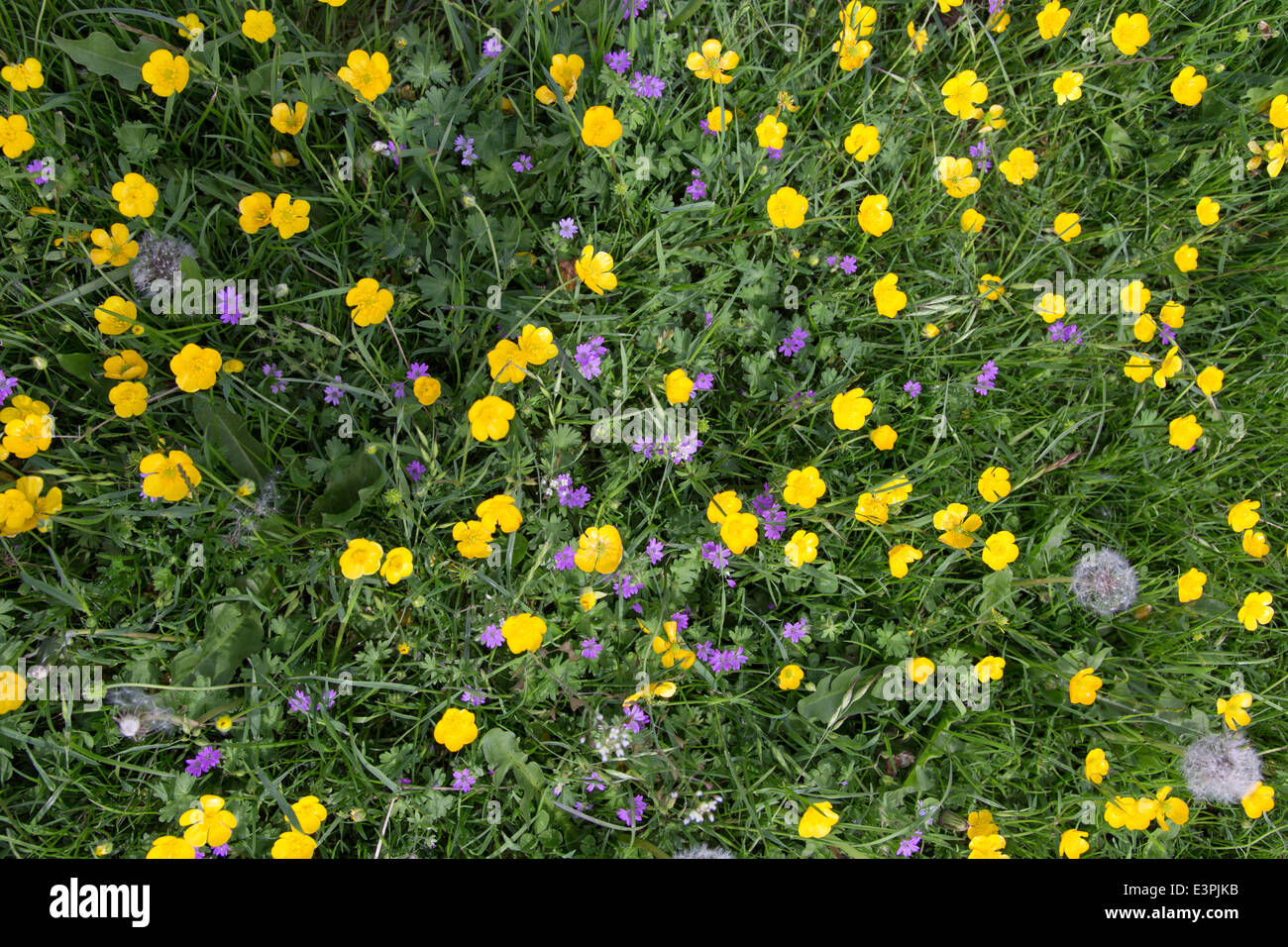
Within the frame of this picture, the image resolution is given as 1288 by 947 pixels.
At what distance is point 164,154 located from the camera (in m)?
2.54

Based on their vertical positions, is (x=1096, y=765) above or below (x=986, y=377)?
below

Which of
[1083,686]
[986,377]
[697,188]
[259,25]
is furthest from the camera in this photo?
[986,377]

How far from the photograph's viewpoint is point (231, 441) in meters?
2.34

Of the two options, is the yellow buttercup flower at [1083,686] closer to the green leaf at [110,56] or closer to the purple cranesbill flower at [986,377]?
the purple cranesbill flower at [986,377]

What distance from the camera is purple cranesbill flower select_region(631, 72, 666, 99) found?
2500 mm

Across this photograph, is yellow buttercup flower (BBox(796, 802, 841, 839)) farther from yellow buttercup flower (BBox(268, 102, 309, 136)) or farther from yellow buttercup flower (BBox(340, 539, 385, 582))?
yellow buttercup flower (BBox(268, 102, 309, 136))

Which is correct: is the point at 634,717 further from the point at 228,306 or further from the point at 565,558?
the point at 228,306

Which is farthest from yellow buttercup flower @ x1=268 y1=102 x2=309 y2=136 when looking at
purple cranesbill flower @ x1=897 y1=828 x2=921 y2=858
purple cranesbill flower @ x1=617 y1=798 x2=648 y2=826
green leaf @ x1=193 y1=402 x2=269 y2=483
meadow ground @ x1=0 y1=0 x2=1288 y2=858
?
purple cranesbill flower @ x1=897 y1=828 x2=921 y2=858

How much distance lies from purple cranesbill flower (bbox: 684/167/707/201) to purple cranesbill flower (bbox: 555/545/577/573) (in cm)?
127

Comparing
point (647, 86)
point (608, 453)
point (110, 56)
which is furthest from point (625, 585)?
point (110, 56)

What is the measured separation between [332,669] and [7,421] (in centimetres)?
117

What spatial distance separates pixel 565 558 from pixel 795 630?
81 cm

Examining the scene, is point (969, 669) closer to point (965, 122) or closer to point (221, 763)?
point (965, 122)
